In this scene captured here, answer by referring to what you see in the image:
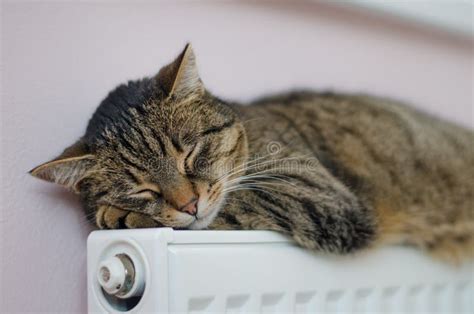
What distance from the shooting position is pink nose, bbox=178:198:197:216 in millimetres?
1038

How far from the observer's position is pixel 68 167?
1044 millimetres

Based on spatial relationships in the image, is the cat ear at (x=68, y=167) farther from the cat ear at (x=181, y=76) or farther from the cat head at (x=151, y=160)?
the cat ear at (x=181, y=76)

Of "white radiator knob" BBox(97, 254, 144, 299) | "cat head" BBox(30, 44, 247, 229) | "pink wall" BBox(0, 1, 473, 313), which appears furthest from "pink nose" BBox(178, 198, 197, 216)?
"pink wall" BBox(0, 1, 473, 313)

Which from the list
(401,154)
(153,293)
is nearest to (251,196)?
(153,293)

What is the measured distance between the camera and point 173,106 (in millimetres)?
1111

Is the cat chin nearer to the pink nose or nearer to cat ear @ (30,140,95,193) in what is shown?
the pink nose

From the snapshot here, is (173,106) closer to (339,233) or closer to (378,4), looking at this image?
(339,233)

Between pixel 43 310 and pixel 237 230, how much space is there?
1.30 ft

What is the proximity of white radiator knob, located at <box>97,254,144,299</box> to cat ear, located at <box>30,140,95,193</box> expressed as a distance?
198mm

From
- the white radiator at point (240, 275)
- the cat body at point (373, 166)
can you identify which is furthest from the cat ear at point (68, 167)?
the cat body at point (373, 166)

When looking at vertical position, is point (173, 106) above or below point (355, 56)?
below

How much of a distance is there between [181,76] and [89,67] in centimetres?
24

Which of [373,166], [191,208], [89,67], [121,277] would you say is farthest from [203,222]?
[373,166]

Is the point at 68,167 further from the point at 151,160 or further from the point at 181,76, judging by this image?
the point at 181,76
